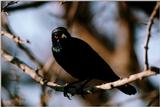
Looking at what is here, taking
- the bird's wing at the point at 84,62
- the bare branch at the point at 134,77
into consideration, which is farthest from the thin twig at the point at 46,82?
the bird's wing at the point at 84,62

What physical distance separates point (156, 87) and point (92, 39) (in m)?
1.42

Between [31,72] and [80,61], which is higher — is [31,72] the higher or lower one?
the lower one

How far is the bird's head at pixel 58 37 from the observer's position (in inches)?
169

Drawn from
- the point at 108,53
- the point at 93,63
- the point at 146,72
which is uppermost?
the point at 108,53

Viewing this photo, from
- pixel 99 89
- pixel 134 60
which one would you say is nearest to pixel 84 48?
pixel 99 89

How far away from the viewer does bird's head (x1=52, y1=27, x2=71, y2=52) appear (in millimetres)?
4284

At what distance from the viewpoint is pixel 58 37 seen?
14.1 ft

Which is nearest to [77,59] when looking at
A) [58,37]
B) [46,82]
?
[58,37]

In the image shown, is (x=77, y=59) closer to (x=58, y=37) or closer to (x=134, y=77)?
(x=58, y=37)

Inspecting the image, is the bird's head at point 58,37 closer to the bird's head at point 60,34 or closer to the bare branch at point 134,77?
the bird's head at point 60,34

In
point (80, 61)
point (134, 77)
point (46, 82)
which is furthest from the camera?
point (80, 61)

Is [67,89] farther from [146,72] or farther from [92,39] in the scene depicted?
[92,39]

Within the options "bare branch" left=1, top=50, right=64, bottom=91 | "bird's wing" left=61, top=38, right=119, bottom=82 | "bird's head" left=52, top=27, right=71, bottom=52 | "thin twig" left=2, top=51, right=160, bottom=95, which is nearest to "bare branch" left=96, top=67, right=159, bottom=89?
"thin twig" left=2, top=51, right=160, bottom=95

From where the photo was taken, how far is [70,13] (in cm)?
621
